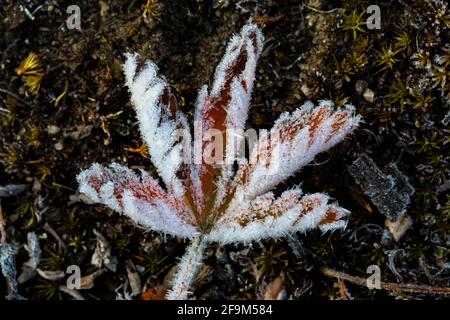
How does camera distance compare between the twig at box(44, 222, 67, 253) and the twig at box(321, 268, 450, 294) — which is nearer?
the twig at box(321, 268, 450, 294)

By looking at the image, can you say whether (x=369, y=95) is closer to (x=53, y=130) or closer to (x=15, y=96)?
(x=53, y=130)

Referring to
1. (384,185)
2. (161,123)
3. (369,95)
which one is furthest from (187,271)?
(369,95)

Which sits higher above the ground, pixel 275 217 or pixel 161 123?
pixel 161 123

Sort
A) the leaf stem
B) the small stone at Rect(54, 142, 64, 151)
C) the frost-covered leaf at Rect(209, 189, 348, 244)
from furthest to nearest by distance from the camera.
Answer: the small stone at Rect(54, 142, 64, 151) → the leaf stem → the frost-covered leaf at Rect(209, 189, 348, 244)

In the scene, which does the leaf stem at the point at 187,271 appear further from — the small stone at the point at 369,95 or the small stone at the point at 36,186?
the small stone at the point at 369,95

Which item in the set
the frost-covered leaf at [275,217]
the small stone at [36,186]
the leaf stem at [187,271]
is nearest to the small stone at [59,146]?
the small stone at [36,186]

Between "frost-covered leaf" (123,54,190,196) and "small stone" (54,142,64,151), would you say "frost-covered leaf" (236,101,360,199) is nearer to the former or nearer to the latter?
"frost-covered leaf" (123,54,190,196)

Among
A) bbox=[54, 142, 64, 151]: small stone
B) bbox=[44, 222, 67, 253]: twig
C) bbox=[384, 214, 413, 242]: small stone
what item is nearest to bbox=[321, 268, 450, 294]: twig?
bbox=[384, 214, 413, 242]: small stone
